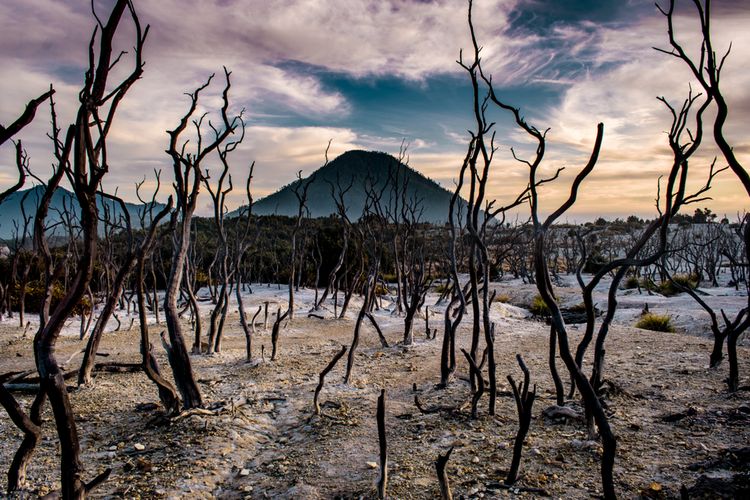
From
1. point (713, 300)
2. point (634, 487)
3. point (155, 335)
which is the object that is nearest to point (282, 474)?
point (634, 487)

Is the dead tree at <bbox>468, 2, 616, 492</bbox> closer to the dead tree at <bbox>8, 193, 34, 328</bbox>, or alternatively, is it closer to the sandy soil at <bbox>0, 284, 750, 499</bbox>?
the sandy soil at <bbox>0, 284, 750, 499</bbox>

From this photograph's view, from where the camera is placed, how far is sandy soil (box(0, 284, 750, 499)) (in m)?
3.88

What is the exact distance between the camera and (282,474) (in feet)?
13.9

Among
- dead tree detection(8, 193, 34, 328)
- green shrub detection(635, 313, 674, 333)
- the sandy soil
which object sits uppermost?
dead tree detection(8, 193, 34, 328)

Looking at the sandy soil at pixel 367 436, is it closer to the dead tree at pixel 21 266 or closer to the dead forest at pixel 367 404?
the dead forest at pixel 367 404

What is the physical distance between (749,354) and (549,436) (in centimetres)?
600

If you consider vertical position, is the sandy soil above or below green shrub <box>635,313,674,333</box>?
below

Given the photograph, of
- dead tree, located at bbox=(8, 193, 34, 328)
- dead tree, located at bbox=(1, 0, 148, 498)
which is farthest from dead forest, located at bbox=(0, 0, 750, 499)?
dead tree, located at bbox=(8, 193, 34, 328)

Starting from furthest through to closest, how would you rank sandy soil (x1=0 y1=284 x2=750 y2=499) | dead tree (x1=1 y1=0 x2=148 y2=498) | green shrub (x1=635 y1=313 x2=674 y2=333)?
green shrub (x1=635 y1=313 x2=674 y2=333) → sandy soil (x1=0 y1=284 x2=750 y2=499) → dead tree (x1=1 y1=0 x2=148 y2=498)

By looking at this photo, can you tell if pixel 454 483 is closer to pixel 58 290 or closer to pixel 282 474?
pixel 282 474

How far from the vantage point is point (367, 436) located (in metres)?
5.05

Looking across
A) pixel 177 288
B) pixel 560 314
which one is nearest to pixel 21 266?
pixel 177 288

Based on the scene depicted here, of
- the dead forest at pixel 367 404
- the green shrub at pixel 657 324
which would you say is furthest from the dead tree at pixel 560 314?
the green shrub at pixel 657 324

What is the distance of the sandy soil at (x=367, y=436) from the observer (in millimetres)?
3881
